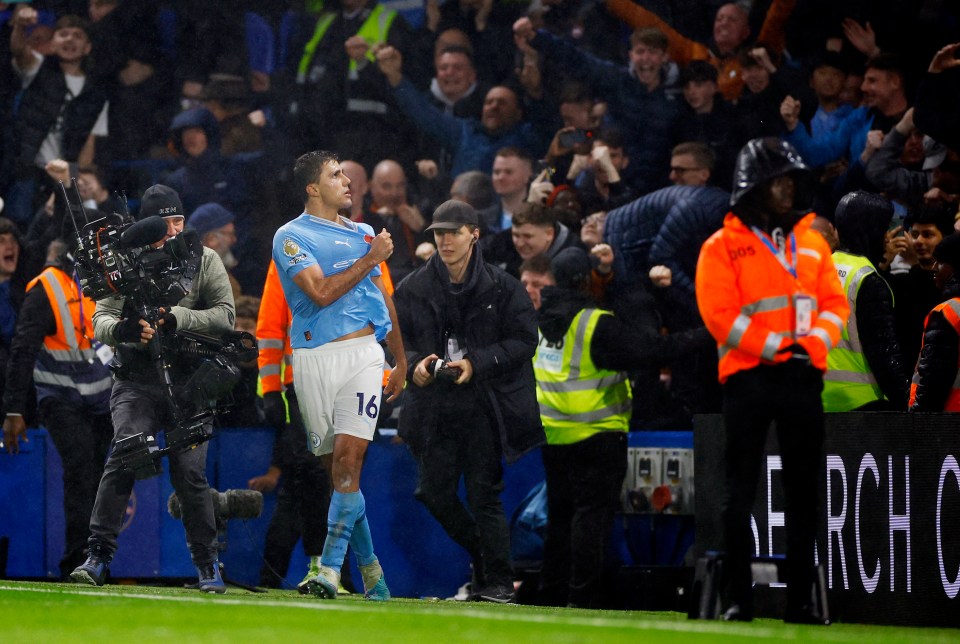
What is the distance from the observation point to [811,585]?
5.66 metres

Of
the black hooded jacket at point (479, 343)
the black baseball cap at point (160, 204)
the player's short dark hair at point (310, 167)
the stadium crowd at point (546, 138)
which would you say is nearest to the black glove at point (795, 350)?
the stadium crowd at point (546, 138)

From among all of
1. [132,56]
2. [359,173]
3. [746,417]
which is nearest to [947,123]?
[746,417]

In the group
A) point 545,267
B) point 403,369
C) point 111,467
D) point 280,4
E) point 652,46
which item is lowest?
point 111,467

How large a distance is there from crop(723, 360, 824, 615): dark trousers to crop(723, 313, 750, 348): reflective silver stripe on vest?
126mm

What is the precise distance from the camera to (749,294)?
571 cm

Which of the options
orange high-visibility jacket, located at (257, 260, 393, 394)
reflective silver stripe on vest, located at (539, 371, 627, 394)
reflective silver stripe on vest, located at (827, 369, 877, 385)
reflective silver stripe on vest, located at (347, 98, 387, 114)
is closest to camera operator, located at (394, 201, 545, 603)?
reflective silver stripe on vest, located at (539, 371, 627, 394)

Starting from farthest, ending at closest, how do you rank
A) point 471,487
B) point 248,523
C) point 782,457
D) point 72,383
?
point 248,523 < point 72,383 < point 471,487 < point 782,457

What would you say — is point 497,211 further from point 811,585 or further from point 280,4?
point 811,585

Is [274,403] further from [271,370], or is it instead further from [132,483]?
[132,483]

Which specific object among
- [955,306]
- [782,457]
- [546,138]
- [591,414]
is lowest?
[782,457]

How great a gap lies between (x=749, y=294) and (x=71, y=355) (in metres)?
5.24

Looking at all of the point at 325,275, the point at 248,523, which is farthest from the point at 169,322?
the point at 248,523

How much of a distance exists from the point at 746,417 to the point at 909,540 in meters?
1.20

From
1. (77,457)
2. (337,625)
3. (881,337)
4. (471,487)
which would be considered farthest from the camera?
(77,457)
